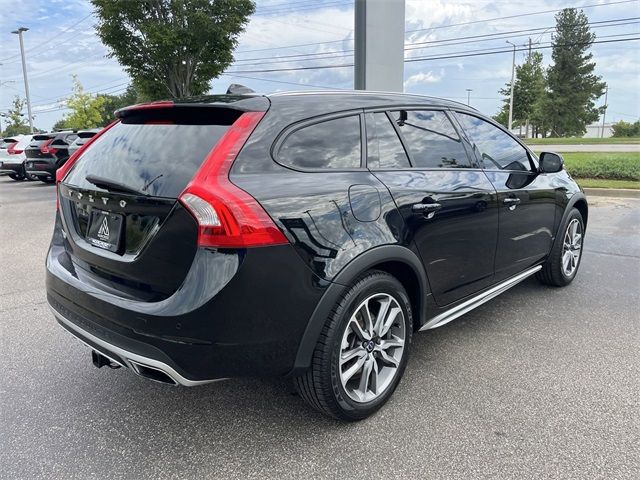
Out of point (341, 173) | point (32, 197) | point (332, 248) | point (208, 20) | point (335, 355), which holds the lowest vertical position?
point (32, 197)

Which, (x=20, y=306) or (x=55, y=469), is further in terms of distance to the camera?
(x=20, y=306)

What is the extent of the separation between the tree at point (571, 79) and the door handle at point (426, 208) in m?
57.2

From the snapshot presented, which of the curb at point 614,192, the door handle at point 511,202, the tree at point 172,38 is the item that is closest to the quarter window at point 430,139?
the door handle at point 511,202

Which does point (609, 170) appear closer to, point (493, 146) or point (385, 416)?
point (493, 146)

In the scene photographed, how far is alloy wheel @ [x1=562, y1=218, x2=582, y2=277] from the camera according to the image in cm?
470

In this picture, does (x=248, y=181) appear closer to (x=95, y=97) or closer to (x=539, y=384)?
(x=539, y=384)

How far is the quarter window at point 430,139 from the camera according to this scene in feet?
9.95

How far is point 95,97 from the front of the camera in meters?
45.7

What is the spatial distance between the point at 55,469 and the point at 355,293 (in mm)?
1610

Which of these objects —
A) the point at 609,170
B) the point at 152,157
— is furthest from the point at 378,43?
Answer: the point at 609,170

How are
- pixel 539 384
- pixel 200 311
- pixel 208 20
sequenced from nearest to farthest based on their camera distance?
pixel 200 311 → pixel 539 384 → pixel 208 20

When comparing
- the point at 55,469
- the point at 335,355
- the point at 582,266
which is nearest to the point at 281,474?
the point at 335,355

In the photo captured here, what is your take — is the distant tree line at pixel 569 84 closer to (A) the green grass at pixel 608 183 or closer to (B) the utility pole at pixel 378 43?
(A) the green grass at pixel 608 183

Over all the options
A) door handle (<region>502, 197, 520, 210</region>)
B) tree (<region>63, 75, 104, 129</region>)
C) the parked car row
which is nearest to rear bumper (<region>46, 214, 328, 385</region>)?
door handle (<region>502, 197, 520, 210</region>)
